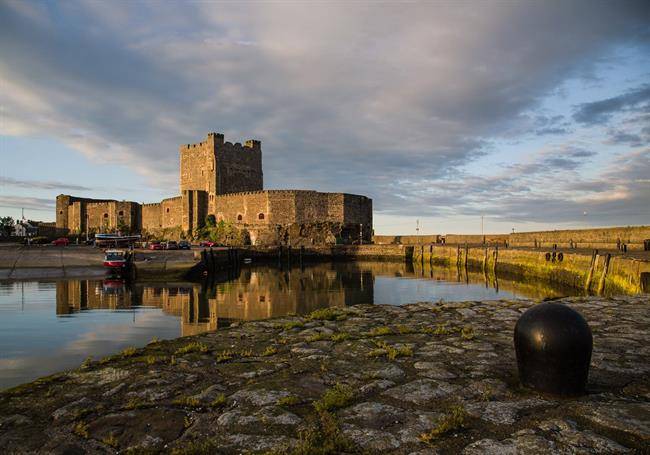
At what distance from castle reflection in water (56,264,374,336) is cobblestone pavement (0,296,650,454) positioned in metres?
6.67

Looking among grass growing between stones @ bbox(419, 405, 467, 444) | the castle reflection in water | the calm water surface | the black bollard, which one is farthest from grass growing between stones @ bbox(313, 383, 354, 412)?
the castle reflection in water

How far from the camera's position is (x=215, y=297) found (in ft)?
64.7

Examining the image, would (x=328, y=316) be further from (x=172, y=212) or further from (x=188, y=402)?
(x=172, y=212)

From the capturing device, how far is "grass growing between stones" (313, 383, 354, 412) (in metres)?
3.96

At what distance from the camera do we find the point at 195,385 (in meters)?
4.76

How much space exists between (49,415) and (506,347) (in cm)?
557

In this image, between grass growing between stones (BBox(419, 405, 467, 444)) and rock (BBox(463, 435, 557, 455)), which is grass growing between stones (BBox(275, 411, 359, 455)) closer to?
grass growing between stones (BBox(419, 405, 467, 444))

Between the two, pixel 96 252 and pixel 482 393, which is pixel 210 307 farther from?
pixel 96 252

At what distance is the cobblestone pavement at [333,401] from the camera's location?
3316 millimetres

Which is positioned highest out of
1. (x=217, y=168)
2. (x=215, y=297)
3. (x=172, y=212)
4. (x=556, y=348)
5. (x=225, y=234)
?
(x=217, y=168)

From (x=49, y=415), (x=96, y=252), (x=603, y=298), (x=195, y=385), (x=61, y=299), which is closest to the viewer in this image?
(x=49, y=415)

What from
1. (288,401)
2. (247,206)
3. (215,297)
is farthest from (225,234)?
(288,401)

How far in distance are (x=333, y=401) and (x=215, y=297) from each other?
656 inches

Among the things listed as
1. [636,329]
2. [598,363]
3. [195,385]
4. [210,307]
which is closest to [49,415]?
[195,385]
